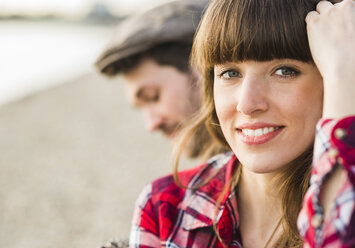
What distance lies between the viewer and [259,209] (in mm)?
2201

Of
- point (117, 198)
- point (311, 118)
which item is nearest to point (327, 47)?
point (311, 118)

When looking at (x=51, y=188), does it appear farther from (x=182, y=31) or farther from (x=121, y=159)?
(x=182, y=31)

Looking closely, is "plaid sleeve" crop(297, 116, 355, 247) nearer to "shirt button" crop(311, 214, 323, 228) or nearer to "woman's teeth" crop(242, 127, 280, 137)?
"shirt button" crop(311, 214, 323, 228)

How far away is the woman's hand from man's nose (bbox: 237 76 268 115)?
8.6 inches

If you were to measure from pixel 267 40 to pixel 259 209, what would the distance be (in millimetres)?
793

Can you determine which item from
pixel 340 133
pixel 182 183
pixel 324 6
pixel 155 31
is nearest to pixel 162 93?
pixel 155 31

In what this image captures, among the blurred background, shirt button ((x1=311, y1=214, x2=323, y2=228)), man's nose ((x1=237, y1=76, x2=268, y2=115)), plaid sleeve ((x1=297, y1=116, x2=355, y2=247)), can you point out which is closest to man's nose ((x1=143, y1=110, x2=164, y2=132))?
the blurred background

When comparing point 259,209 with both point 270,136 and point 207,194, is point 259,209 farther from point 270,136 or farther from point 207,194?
point 270,136

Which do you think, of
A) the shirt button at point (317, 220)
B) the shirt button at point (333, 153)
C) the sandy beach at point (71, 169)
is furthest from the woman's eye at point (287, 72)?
the sandy beach at point (71, 169)

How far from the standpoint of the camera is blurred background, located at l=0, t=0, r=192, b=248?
217 inches

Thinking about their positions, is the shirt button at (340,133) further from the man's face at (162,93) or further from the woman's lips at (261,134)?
the man's face at (162,93)

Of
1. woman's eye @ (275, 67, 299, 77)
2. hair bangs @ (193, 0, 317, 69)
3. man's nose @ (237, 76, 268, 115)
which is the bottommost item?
man's nose @ (237, 76, 268, 115)

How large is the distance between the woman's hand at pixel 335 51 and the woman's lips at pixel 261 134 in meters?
0.29

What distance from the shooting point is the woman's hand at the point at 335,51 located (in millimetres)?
1575
